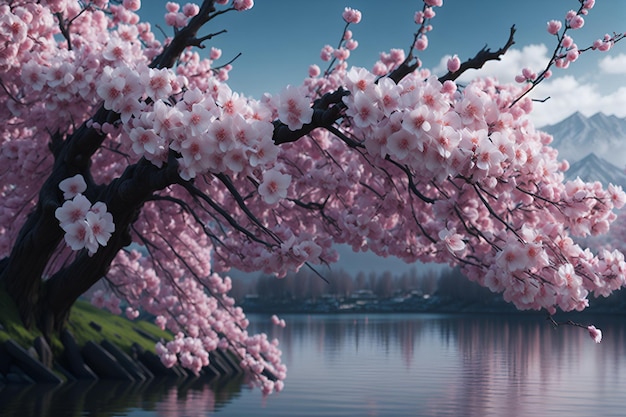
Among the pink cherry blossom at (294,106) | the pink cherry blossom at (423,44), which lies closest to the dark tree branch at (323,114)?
the pink cherry blossom at (294,106)

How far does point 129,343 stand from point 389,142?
1743 cm

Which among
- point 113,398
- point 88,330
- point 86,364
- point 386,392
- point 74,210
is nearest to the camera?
point 74,210

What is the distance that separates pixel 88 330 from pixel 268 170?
15.0 meters

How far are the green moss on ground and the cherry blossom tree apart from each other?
0.39 meters

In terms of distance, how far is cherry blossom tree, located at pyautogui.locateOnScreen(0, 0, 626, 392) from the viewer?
5980 millimetres

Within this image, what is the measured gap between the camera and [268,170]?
254 inches

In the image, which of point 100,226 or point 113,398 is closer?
point 100,226

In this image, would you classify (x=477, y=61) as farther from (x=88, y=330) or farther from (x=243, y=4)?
(x=88, y=330)

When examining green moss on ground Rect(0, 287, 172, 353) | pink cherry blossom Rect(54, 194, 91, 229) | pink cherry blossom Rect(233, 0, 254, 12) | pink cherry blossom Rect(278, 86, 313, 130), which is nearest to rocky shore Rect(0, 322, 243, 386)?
green moss on ground Rect(0, 287, 172, 353)

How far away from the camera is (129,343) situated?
2150 centimetres

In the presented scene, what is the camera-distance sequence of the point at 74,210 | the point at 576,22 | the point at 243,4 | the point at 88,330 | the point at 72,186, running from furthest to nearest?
the point at 88,330, the point at 243,4, the point at 576,22, the point at 72,186, the point at 74,210

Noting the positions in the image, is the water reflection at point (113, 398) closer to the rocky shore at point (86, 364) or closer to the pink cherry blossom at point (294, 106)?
the rocky shore at point (86, 364)

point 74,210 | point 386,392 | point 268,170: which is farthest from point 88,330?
point 268,170

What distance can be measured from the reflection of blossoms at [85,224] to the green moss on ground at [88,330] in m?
8.92
